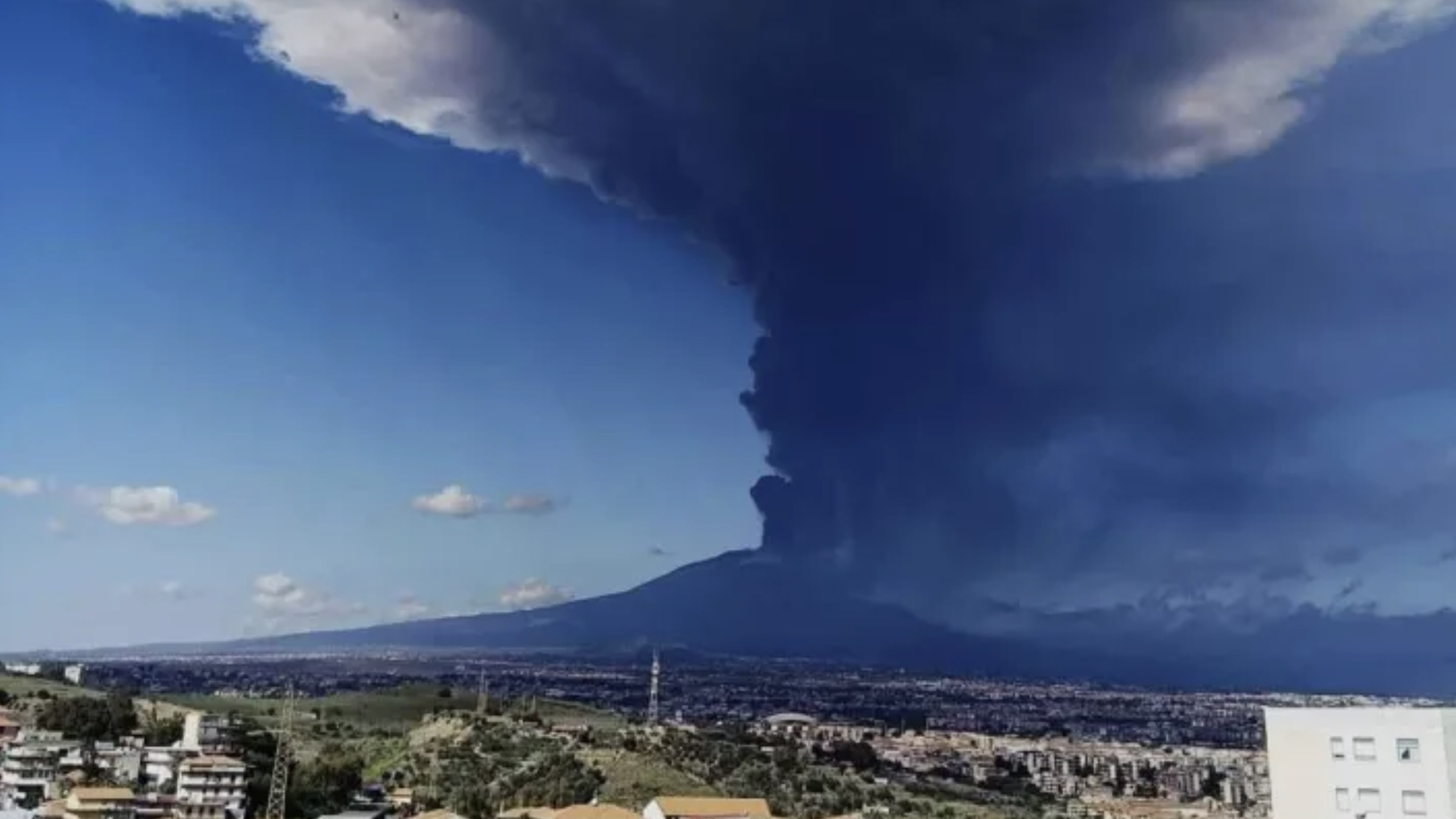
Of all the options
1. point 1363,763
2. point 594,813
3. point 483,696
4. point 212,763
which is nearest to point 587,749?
point 594,813

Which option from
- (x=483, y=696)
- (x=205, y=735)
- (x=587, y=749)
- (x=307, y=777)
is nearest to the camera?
(x=307, y=777)

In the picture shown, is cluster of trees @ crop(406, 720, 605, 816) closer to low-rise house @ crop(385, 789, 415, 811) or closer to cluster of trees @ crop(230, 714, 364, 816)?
low-rise house @ crop(385, 789, 415, 811)

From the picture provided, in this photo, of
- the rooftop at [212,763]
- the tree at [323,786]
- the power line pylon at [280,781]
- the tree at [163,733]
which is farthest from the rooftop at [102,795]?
the tree at [163,733]

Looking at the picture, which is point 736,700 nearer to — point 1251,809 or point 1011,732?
point 1011,732

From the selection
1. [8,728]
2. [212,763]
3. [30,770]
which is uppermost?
[8,728]

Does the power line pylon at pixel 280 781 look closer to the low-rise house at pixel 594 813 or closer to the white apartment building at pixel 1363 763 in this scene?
the low-rise house at pixel 594 813

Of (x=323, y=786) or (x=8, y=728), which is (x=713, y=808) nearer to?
(x=323, y=786)

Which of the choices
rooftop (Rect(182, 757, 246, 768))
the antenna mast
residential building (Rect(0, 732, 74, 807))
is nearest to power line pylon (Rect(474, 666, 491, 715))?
the antenna mast
